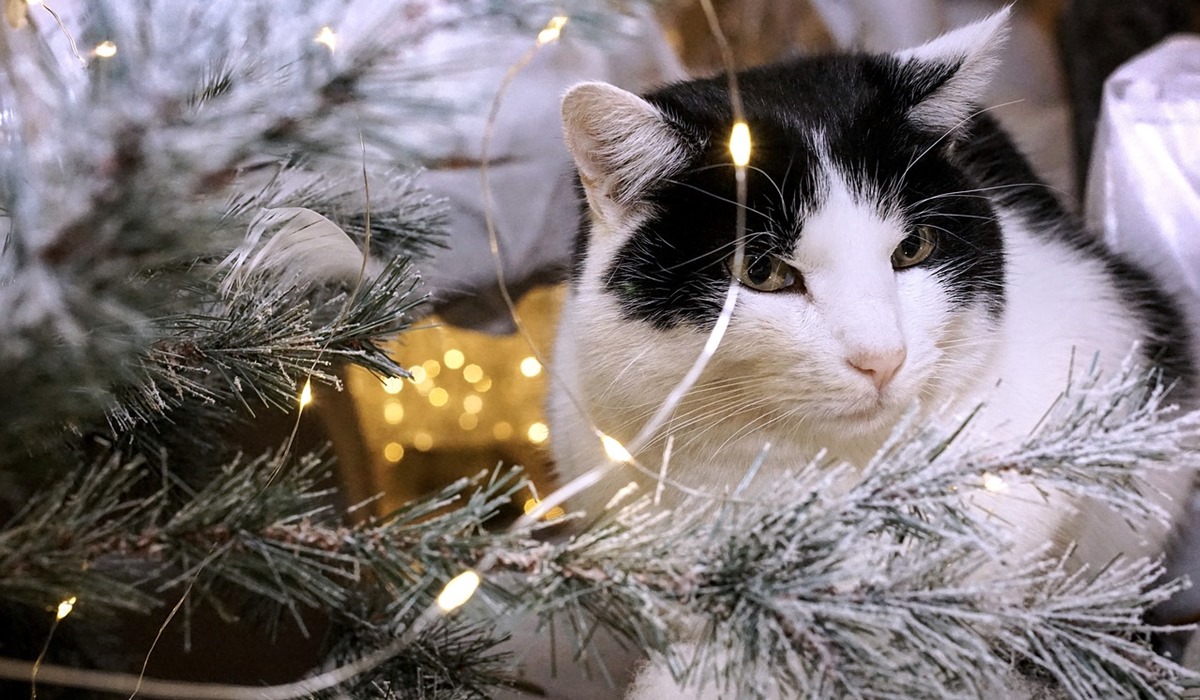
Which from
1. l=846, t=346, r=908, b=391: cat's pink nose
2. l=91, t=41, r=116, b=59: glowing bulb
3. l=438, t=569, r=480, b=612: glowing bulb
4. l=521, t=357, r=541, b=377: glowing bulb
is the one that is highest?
l=91, t=41, r=116, b=59: glowing bulb

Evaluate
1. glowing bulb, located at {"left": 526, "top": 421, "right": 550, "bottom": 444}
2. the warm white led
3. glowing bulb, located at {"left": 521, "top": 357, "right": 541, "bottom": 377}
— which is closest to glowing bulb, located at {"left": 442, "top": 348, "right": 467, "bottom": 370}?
glowing bulb, located at {"left": 521, "top": 357, "right": 541, "bottom": 377}

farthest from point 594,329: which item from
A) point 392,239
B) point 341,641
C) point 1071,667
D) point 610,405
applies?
point 1071,667

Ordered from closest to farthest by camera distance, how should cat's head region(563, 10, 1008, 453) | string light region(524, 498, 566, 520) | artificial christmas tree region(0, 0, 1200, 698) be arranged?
artificial christmas tree region(0, 0, 1200, 698) < string light region(524, 498, 566, 520) < cat's head region(563, 10, 1008, 453)

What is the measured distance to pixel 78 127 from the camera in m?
0.44

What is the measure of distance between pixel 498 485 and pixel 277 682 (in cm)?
38

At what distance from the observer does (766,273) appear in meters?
0.69

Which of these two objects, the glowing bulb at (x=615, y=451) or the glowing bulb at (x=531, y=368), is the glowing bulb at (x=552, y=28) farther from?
the glowing bulb at (x=531, y=368)

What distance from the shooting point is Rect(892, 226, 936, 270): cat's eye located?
73 centimetres

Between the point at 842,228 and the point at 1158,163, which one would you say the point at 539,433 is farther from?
the point at 1158,163

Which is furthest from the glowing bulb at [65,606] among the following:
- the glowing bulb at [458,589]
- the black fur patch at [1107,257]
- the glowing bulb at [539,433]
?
the black fur patch at [1107,257]

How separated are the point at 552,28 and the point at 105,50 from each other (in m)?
0.24

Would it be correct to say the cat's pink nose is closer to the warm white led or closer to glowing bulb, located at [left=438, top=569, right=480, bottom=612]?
the warm white led

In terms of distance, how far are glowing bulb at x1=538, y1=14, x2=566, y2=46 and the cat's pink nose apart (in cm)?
27

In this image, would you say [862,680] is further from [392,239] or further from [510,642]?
[392,239]
